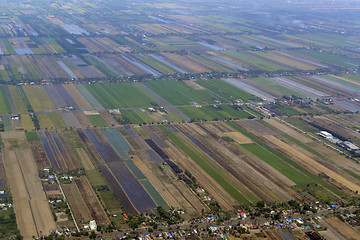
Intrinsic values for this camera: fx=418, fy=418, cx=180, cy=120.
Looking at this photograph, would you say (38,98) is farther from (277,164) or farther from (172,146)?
(277,164)

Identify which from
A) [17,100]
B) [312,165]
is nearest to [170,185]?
[312,165]

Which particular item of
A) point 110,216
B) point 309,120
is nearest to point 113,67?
point 309,120

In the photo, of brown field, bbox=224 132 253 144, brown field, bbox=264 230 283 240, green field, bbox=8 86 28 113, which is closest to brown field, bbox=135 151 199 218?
brown field, bbox=264 230 283 240

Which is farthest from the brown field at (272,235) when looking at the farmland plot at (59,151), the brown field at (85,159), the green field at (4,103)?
the green field at (4,103)

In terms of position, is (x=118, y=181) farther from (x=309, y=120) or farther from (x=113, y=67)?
(x=113, y=67)

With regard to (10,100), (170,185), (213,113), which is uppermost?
(10,100)

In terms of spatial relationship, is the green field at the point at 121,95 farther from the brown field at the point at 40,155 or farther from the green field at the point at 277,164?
the green field at the point at 277,164

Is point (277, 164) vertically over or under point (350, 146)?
over

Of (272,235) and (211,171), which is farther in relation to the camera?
(211,171)
